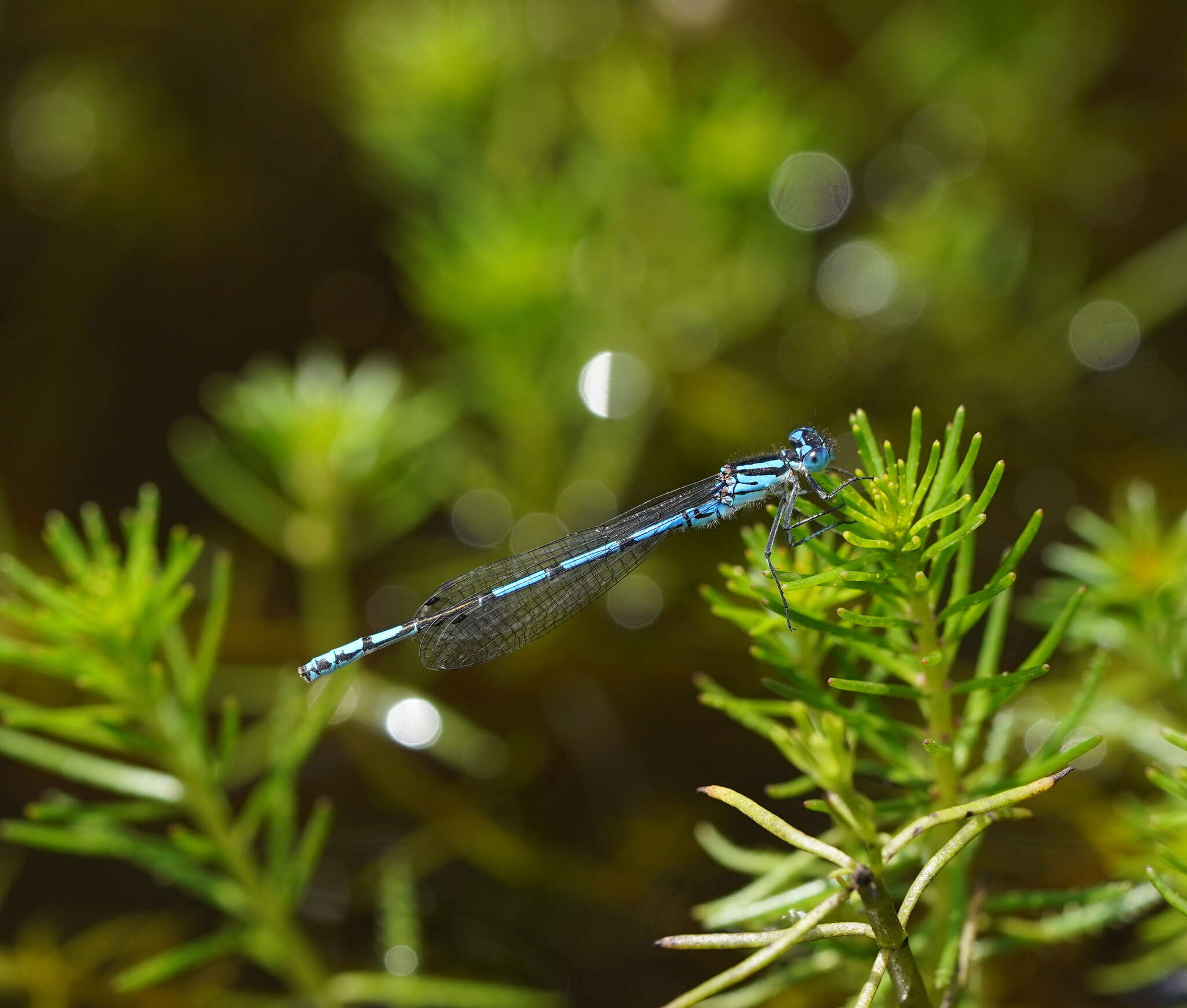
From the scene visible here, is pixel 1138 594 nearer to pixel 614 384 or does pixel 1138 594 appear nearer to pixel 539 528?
pixel 539 528

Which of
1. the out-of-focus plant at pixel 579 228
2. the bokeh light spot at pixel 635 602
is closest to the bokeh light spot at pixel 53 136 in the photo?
the out-of-focus plant at pixel 579 228

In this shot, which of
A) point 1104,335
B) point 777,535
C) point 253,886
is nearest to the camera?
point 253,886

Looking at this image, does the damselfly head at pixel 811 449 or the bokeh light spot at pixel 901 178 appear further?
the bokeh light spot at pixel 901 178

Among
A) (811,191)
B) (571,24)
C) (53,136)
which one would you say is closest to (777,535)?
(811,191)

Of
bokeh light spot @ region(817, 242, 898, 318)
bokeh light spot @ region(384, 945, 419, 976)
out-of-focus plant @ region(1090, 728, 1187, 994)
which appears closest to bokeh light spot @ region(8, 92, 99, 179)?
bokeh light spot @ region(817, 242, 898, 318)

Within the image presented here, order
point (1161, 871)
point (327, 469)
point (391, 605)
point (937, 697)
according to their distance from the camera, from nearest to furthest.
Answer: point (937, 697) < point (1161, 871) < point (327, 469) < point (391, 605)

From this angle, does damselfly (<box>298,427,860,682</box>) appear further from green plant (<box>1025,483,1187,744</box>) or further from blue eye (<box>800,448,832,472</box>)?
green plant (<box>1025,483,1187,744</box>)

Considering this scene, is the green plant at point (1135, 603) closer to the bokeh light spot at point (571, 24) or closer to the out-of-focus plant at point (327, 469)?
the out-of-focus plant at point (327, 469)
